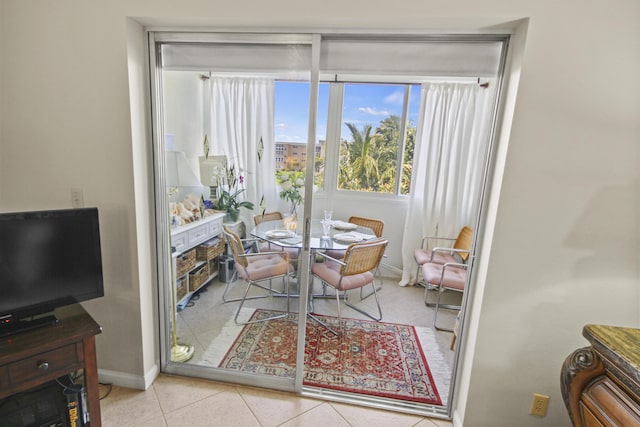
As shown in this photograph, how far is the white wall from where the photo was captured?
49.3 inches

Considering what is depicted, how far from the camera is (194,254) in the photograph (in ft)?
7.48

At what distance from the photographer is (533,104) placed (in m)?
1.30

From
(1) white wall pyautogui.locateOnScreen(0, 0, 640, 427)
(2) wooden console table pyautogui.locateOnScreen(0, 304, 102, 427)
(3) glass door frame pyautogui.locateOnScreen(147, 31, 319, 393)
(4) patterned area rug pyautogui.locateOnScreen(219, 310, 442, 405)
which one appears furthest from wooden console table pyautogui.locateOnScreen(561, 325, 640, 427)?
(2) wooden console table pyautogui.locateOnScreen(0, 304, 102, 427)

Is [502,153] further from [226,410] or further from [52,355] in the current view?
[52,355]

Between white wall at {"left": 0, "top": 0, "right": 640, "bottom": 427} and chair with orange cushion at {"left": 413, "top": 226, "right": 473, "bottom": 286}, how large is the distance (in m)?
1.61

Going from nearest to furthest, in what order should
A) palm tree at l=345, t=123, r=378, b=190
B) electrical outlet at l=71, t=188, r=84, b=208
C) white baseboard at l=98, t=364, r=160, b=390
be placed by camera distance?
electrical outlet at l=71, t=188, r=84, b=208
white baseboard at l=98, t=364, r=160, b=390
palm tree at l=345, t=123, r=378, b=190

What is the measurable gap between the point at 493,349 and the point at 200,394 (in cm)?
173

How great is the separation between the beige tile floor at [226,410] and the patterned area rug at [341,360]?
0.15 meters

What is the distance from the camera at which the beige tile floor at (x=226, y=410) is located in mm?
1666

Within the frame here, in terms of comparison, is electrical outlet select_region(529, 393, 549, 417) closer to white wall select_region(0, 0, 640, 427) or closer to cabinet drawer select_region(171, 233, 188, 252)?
white wall select_region(0, 0, 640, 427)

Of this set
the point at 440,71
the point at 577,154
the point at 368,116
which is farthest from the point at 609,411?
the point at 368,116

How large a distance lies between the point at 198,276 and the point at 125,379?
0.76m

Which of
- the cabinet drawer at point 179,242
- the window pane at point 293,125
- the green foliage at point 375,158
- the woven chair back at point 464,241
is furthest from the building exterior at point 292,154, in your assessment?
the woven chair back at point 464,241

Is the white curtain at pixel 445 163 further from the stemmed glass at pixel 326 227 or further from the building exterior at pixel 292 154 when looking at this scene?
the building exterior at pixel 292 154
